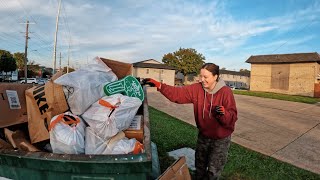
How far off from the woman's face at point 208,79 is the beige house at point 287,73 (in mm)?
37825

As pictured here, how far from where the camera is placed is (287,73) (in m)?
41.2

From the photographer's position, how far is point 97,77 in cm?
317

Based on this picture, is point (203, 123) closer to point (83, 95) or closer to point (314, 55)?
point (83, 95)

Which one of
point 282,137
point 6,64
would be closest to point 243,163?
point 282,137

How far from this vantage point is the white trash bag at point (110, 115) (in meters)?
2.45

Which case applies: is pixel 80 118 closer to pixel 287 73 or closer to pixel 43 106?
pixel 43 106

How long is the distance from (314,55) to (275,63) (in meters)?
5.16

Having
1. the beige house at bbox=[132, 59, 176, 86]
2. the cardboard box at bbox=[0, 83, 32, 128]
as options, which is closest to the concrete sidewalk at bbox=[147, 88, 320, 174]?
the cardboard box at bbox=[0, 83, 32, 128]

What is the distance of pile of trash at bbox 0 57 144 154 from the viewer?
2.40m

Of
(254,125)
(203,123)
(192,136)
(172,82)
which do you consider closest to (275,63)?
(172,82)

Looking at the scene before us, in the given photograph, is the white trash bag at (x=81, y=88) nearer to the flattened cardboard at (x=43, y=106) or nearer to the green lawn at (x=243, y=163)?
the flattened cardboard at (x=43, y=106)

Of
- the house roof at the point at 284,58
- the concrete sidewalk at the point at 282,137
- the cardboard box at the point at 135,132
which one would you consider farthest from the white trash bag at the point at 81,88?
the house roof at the point at 284,58

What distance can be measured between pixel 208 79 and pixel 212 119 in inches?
19.3

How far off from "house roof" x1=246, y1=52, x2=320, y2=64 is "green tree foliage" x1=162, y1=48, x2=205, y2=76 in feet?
75.6
